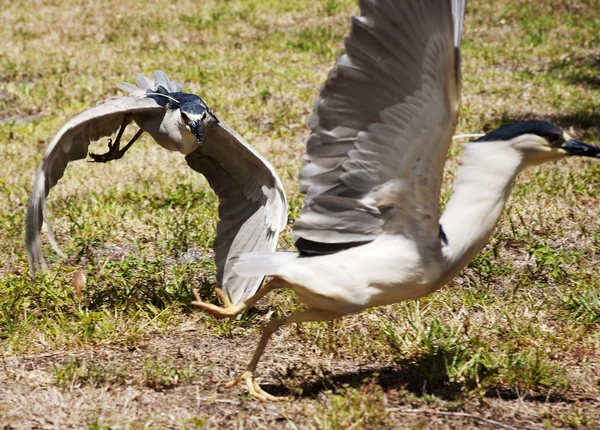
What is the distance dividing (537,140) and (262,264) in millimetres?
1146

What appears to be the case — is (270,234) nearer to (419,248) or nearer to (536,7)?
(419,248)

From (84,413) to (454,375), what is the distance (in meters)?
1.49

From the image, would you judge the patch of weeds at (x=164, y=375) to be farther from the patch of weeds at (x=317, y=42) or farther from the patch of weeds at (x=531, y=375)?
the patch of weeds at (x=317, y=42)

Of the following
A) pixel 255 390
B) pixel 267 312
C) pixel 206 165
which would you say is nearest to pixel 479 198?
pixel 255 390

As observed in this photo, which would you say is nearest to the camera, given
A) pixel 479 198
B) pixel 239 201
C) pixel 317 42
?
pixel 479 198

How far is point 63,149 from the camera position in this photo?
437cm

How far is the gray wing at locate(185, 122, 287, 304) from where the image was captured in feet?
14.8

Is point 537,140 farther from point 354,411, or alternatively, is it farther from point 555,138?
point 354,411

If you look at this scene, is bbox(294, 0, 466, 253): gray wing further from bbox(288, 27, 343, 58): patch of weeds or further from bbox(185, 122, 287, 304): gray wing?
bbox(288, 27, 343, 58): patch of weeds

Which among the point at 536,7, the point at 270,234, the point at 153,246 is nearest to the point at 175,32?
the point at 536,7

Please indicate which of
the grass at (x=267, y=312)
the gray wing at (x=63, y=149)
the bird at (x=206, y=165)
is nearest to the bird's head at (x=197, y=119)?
the bird at (x=206, y=165)

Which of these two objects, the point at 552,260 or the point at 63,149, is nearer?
the point at 63,149

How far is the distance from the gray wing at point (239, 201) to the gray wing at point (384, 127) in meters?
0.94

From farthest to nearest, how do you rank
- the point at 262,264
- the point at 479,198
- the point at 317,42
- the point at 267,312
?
the point at 317,42 < the point at 267,312 < the point at 262,264 < the point at 479,198
